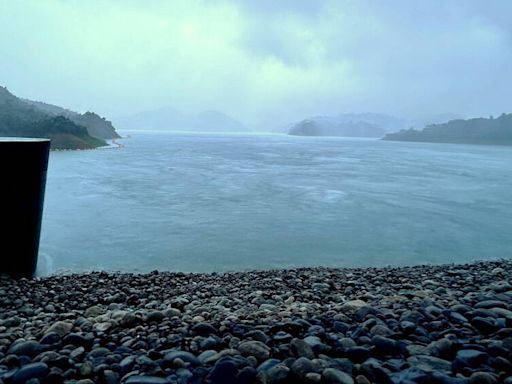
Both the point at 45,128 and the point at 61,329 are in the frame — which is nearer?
the point at 61,329

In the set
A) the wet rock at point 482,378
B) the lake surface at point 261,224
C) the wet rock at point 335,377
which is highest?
the wet rock at point 482,378

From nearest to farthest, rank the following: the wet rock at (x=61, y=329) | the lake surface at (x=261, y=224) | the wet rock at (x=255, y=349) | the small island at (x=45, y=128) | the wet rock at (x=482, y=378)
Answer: the wet rock at (x=482, y=378) → the wet rock at (x=255, y=349) → the wet rock at (x=61, y=329) → the lake surface at (x=261, y=224) → the small island at (x=45, y=128)

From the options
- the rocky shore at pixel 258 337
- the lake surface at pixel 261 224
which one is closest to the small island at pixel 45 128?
the lake surface at pixel 261 224

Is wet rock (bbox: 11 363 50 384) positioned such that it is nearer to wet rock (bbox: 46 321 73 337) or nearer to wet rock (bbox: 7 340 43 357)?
wet rock (bbox: 7 340 43 357)

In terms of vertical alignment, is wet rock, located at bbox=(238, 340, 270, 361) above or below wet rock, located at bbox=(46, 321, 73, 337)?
above

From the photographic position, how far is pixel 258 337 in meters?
3.44

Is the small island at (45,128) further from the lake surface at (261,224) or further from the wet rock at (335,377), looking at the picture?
the wet rock at (335,377)

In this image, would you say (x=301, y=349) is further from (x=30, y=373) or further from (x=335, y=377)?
(x=30, y=373)

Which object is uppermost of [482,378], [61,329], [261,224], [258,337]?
[482,378]

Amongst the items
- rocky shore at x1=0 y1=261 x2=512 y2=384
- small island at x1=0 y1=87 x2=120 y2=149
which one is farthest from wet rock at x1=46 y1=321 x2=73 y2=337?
small island at x1=0 y1=87 x2=120 y2=149

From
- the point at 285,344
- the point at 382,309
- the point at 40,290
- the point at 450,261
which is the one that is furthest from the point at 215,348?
the point at 450,261

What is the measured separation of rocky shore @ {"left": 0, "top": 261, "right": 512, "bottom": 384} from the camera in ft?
9.32

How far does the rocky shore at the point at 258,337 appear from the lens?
2840mm

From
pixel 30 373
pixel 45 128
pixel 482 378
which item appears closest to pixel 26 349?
pixel 30 373
